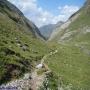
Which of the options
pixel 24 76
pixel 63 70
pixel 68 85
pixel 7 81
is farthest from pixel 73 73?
pixel 7 81

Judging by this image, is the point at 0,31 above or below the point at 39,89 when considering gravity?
above

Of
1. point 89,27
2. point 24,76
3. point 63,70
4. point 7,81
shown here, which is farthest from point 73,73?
point 89,27

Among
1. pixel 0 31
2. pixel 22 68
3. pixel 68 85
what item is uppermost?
pixel 0 31

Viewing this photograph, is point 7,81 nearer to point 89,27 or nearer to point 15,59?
point 15,59

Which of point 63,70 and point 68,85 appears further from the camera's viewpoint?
point 63,70

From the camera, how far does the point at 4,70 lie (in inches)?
1654

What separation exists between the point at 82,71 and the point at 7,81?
87.5 ft

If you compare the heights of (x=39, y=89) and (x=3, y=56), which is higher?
(x=3, y=56)

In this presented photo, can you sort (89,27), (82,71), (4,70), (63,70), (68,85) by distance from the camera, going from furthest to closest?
(89,27)
(82,71)
(63,70)
(68,85)
(4,70)

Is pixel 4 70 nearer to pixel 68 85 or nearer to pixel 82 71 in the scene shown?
pixel 68 85

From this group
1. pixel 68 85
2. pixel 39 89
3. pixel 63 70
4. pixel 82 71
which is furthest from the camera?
pixel 82 71

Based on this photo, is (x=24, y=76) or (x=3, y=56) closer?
(x=24, y=76)

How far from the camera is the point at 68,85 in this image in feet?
149

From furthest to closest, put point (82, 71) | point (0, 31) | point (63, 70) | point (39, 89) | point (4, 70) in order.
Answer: point (0, 31)
point (82, 71)
point (63, 70)
point (4, 70)
point (39, 89)
